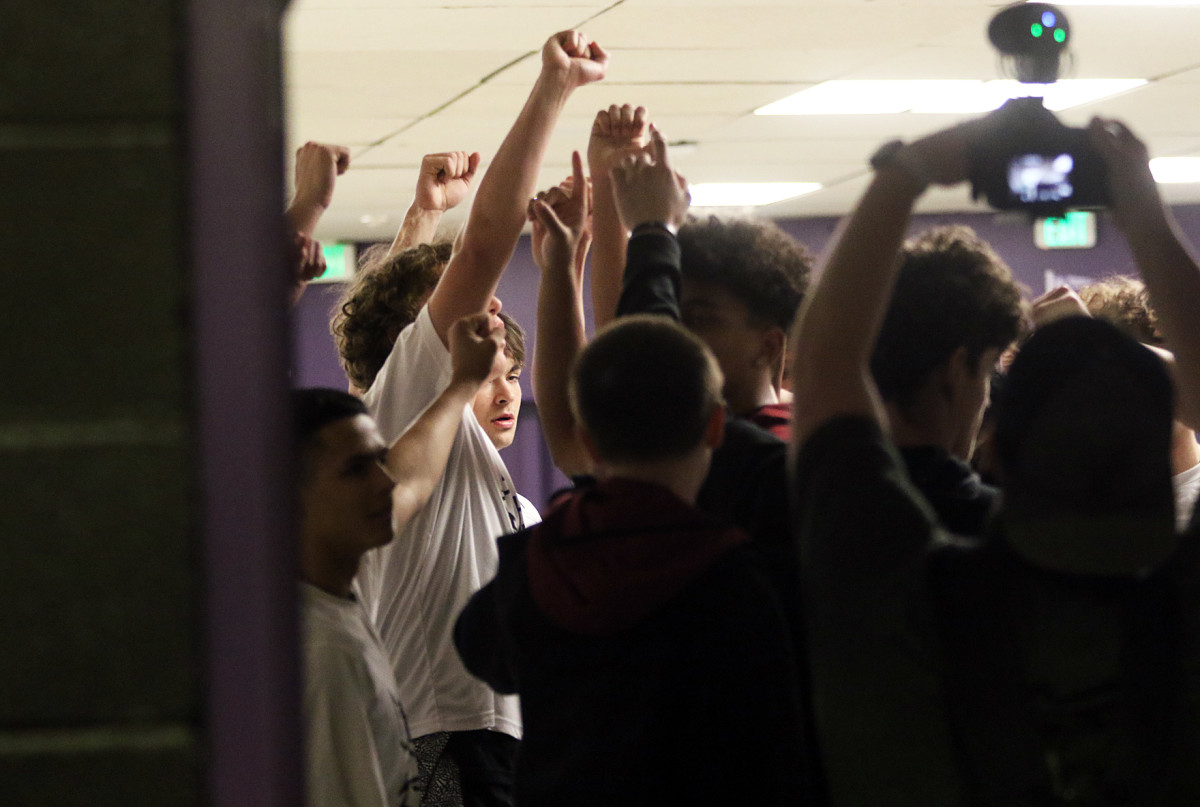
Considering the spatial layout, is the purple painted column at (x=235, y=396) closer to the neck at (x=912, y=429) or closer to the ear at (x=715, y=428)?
the ear at (x=715, y=428)

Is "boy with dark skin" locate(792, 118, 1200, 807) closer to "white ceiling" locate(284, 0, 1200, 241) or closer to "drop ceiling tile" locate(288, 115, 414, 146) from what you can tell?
"white ceiling" locate(284, 0, 1200, 241)

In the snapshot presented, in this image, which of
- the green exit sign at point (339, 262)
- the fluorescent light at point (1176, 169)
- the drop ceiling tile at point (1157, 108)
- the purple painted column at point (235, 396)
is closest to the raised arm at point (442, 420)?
the purple painted column at point (235, 396)

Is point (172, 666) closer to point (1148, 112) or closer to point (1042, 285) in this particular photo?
point (1148, 112)

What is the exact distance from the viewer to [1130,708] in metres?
0.95

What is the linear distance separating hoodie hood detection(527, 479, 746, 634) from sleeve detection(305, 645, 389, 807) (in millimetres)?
259

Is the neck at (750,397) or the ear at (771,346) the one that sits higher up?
the ear at (771,346)

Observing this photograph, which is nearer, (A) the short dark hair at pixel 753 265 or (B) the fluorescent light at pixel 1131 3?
(A) the short dark hair at pixel 753 265

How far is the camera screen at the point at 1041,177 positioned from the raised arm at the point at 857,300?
0.06 m

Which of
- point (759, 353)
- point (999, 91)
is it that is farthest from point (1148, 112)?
point (759, 353)

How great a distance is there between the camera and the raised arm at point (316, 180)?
1.70m

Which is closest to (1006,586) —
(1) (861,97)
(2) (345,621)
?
(2) (345,621)

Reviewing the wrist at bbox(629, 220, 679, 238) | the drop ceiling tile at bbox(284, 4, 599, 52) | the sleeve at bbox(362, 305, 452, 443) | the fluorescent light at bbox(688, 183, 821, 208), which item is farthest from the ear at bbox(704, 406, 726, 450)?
the fluorescent light at bbox(688, 183, 821, 208)

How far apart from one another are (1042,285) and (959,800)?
762 cm

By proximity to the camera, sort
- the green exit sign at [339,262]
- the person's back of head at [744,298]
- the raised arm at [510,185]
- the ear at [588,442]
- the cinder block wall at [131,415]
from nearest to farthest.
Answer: the cinder block wall at [131,415] → the ear at [588,442] → the person's back of head at [744,298] → the raised arm at [510,185] → the green exit sign at [339,262]
